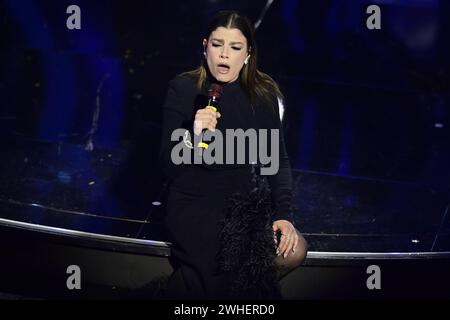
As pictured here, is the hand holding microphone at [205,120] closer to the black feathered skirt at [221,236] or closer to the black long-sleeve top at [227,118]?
the black long-sleeve top at [227,118]

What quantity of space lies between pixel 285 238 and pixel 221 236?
10.0 inches

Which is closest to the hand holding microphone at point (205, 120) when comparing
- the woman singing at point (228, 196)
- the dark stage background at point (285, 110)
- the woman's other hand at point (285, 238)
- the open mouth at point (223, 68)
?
the woman singing at point (228, 196)

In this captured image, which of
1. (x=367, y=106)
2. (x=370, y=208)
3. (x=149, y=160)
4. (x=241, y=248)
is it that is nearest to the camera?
(x=241, y=248)

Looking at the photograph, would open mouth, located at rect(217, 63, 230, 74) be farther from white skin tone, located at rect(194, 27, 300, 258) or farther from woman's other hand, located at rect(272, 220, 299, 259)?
woman's other hand, located at rect(272, 220, 299, 259)

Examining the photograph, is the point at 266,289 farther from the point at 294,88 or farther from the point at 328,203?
the point at 294,88

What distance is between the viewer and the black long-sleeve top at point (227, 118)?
2461mm

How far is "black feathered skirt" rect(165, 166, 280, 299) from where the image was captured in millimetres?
2389

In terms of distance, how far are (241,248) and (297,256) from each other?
0.29 m

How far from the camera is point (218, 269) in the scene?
2.41m

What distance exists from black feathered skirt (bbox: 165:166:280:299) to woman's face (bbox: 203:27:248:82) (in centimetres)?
39

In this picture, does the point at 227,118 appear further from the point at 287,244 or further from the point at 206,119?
the point at 287,244

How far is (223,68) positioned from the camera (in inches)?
99.6

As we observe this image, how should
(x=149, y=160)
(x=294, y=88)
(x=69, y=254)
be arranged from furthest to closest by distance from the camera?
(x=294, y=88) → (x=149, y=160) → (x=69, y=254)
